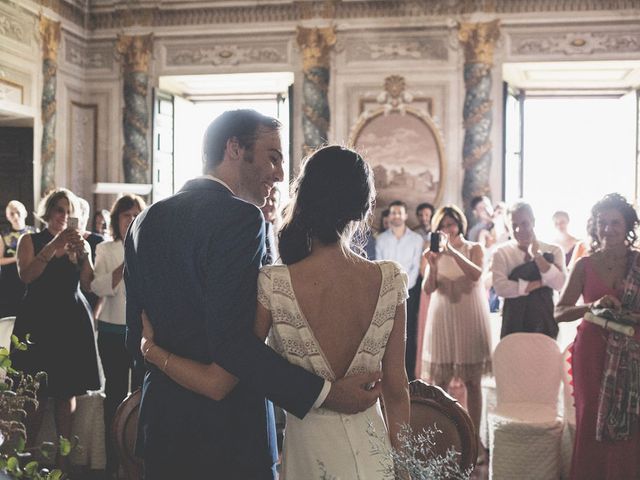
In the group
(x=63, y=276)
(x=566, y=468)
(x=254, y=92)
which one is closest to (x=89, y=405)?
(x=63, y=276)

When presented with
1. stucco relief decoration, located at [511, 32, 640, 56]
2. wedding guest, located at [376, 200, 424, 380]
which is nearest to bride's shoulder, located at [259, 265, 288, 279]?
wedding guest, located at [376, 200, 424, 380]

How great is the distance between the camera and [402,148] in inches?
384

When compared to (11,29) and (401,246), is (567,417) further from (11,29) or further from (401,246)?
(11,29)

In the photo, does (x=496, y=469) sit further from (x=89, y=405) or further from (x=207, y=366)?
(x=207, y=366)

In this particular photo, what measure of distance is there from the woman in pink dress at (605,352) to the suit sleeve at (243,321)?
7.35ft

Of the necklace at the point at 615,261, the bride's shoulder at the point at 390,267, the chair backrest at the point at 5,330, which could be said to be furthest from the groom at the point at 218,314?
the chair backrest at the point at 5,330

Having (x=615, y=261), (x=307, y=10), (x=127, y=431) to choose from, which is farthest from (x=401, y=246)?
(x=127, y=431)

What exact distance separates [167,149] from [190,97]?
3.58 feet

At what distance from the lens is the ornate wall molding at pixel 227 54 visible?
993 cm

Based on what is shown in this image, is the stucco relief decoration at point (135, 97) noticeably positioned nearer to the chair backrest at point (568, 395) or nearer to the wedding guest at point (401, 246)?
the wedding guest at point (401, 246)

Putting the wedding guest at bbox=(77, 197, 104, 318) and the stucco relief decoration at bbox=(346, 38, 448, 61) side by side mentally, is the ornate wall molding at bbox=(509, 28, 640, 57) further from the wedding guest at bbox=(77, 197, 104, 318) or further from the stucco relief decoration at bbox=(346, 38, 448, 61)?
the wedding guest at bbox=(77, 197, 104, 318)

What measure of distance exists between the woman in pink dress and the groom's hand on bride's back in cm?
208

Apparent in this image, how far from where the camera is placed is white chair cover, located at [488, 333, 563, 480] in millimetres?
3955

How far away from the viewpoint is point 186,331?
5.60 feet
